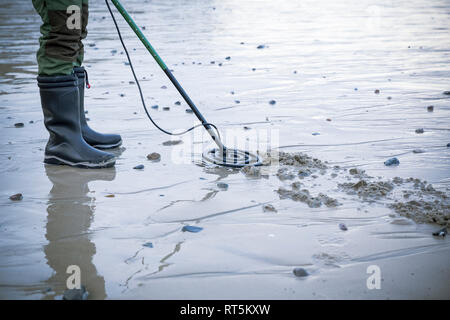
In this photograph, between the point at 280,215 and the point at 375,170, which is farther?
the point at 375,170

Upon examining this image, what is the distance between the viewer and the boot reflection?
2.13 m

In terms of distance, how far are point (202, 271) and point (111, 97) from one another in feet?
Result: 11.4

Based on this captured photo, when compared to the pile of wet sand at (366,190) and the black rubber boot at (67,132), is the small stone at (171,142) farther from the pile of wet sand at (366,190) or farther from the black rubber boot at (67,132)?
the pile of wet sand at (366,190)

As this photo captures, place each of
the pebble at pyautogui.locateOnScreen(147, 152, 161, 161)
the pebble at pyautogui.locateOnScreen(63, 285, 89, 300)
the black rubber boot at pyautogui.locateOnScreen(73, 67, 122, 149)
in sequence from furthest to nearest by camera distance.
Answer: the black rubber boot at pyautogui.locateOnScreen(73, 67, 122, 149) < the pebble at pyautogui.locateOnScreen(147, 152, 161, 161) < the pebble at pyautogui.locateOnScreen(63, 285, 89, 300)

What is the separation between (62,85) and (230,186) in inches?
50.2

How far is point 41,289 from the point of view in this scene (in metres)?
2.07

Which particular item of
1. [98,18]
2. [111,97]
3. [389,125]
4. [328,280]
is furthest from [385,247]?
[98,18]

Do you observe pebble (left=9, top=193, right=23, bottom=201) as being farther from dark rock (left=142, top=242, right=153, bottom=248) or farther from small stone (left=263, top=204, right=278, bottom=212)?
small stone (left=263, top=204, right=278, bottom=212)

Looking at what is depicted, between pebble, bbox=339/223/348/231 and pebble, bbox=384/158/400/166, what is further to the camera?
pebble, bbox=384/158/400/166

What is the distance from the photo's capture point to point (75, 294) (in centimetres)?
→ 198

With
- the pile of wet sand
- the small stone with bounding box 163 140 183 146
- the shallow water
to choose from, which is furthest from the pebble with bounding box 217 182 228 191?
the small stone with bounding box 163 140 183 146
